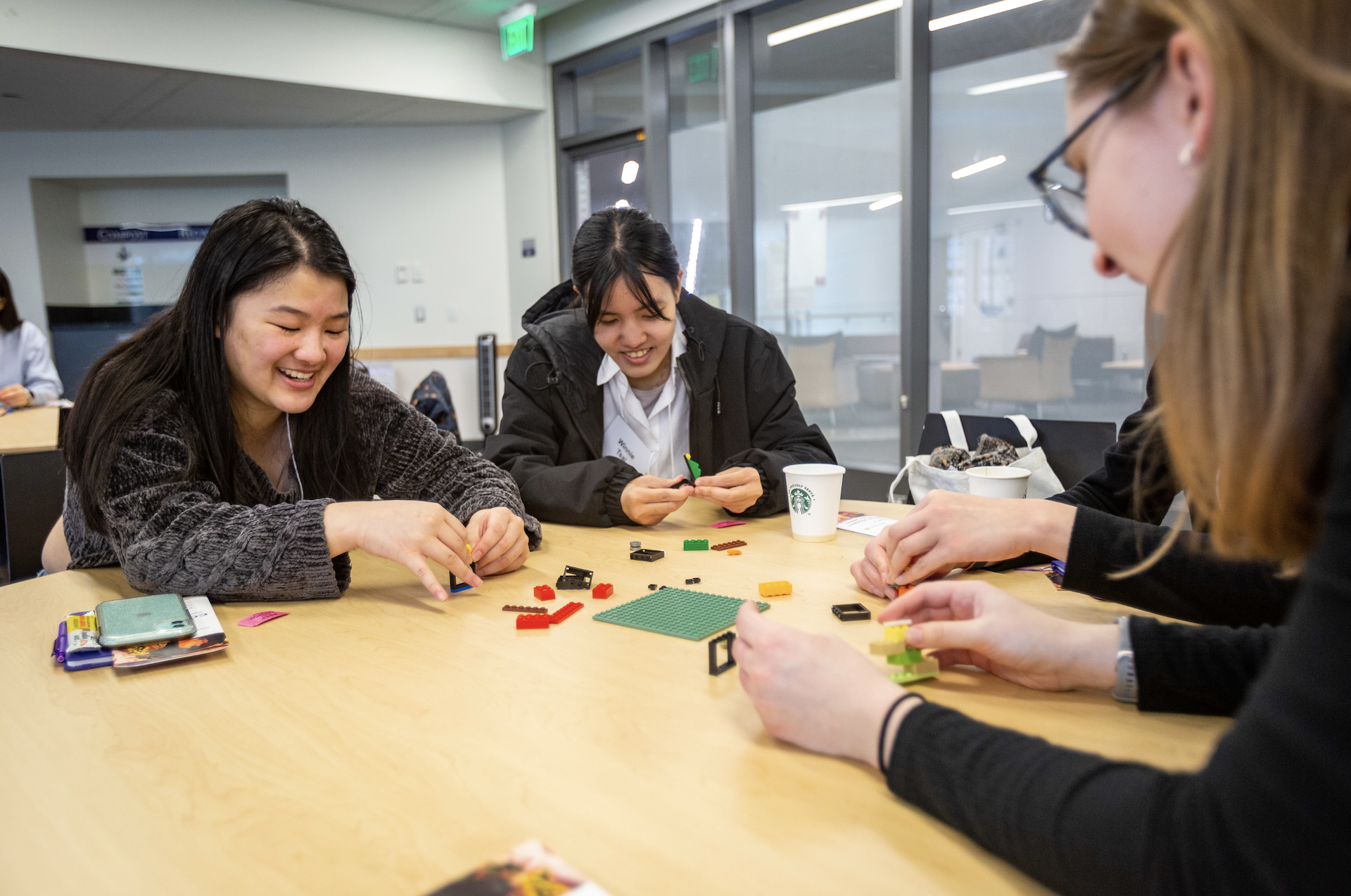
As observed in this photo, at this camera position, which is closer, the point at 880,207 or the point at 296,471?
the point at 296,471

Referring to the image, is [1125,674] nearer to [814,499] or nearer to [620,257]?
[814,499]

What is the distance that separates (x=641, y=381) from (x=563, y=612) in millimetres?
1223

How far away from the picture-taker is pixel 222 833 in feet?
2.31

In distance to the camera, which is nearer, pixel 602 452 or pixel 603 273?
pixel 603 273

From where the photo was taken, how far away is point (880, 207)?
14.4ft

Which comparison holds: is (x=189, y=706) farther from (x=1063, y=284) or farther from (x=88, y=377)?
(x=1063, y=284)

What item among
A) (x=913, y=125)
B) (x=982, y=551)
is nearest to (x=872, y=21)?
(x=913, y=125)

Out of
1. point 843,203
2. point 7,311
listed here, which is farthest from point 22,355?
point 843,203

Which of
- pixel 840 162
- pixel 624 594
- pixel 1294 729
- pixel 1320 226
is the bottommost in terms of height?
pixel 624 594

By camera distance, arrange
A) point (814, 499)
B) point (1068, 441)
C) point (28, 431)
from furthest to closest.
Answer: point (28, 431) < point (1068, 441) < point (814, 499)

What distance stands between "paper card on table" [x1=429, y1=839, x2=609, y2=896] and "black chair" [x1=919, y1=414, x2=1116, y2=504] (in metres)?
1.91

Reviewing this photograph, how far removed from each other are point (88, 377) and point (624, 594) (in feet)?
3.25

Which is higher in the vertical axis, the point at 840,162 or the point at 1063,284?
the point at 840,162

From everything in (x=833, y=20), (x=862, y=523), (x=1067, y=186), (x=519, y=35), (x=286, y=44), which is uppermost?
(x=519, y=35)
